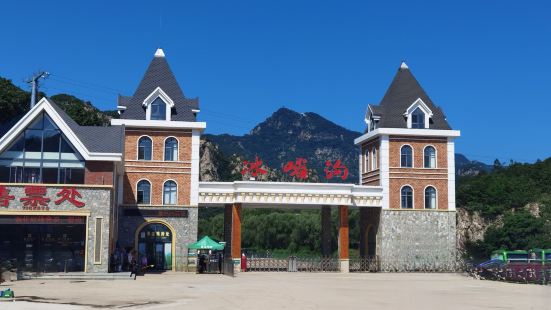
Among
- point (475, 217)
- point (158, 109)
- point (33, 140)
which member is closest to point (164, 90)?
point (158, 109)

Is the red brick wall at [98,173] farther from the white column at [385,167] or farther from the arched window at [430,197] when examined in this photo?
the arched window at [430,197]

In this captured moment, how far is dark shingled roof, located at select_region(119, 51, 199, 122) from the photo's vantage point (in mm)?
37500

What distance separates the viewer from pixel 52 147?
3048 centimetres

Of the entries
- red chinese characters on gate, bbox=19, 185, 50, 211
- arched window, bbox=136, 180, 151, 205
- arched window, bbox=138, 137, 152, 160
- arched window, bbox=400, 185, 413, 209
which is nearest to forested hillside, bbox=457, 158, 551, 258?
arched window, bbox=400, 185, 413, 209

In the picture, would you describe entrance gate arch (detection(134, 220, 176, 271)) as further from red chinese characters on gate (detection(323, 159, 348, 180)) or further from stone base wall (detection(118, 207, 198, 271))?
red chinese characters on gate (detection(323, 159, 348, 180))

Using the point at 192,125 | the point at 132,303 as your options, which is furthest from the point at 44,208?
the point at 132,303

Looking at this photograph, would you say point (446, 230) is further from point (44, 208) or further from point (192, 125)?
point (44, 208)

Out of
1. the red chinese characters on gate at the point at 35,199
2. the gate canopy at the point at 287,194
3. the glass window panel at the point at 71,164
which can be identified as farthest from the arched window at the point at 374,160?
the red chinese characters on gate at the point at 35,199

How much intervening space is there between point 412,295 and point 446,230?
1762 cm

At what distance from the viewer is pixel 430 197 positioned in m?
39.9

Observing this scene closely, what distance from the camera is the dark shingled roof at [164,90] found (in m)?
37.5

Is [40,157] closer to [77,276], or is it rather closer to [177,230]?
[77,276]

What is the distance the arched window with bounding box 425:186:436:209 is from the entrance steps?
18.8 metres

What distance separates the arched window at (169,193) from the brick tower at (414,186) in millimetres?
12223
